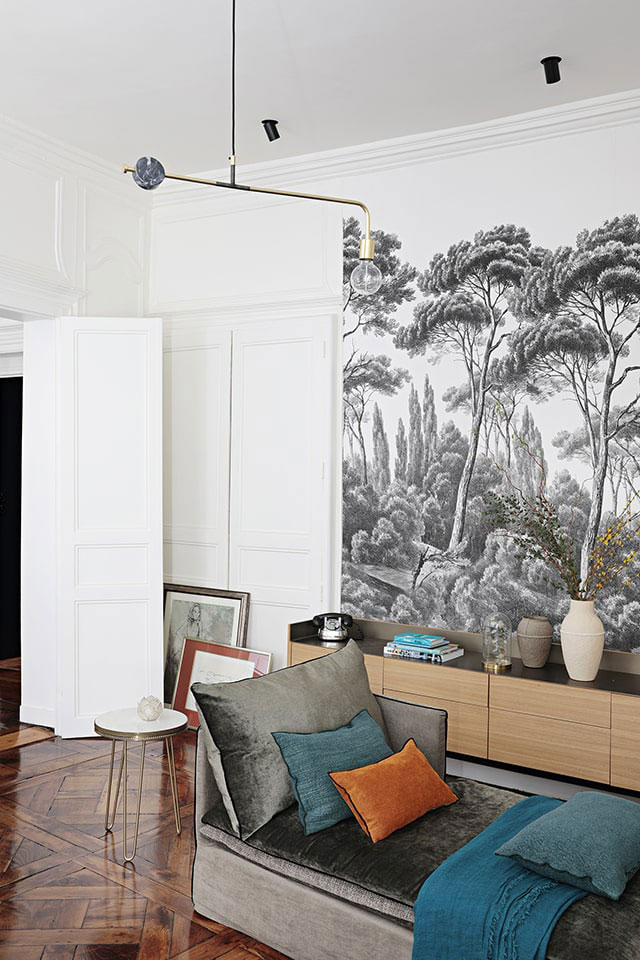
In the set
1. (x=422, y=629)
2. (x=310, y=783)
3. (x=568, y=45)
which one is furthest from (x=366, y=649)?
(x=568, y=45)

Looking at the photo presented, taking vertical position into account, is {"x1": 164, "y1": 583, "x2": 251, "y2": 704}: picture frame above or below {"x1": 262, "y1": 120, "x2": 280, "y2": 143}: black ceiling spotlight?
below

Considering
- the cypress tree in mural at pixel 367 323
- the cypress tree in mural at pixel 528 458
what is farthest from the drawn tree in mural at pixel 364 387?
the cypress tree in mural at pixel 528 458

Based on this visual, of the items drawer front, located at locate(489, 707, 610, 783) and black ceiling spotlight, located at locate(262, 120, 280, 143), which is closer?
drawer front, located at locate(489, 707, 610, 783)

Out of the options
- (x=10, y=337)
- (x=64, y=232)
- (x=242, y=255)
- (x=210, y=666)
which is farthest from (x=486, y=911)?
(x=10, y=337)

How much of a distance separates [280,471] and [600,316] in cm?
201

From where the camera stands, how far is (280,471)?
504cm

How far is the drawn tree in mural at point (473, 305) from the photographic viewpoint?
14.1 feet

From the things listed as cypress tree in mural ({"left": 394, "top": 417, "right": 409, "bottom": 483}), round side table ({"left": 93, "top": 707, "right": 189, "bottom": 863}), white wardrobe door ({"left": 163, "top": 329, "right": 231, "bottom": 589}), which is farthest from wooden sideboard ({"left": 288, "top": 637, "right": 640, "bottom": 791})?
white wardrobe door ({"left": 163, "top": 329, "right": 231, "bottom": 589})

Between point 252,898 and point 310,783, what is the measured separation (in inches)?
15.7

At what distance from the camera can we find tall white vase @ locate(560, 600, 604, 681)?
372 centimetres

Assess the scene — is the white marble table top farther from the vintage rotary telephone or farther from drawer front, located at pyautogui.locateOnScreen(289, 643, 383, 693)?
the vintage rotary telephone

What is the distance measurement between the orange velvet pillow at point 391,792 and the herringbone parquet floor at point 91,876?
55cm

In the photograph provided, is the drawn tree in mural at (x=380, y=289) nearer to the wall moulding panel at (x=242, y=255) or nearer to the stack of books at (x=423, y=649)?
the wall moulding panel at (x=242, y=255)

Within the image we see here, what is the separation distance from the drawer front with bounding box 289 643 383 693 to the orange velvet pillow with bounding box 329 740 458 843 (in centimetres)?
135
